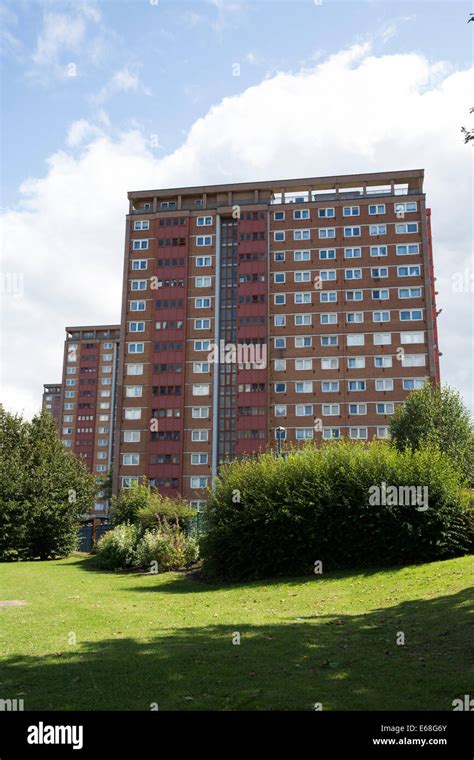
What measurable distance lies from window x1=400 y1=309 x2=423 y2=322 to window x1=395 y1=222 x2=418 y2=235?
36.3 ft

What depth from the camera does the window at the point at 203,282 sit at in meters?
Answer: 86.5

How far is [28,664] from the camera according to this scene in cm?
938

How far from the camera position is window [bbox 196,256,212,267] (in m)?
87.3

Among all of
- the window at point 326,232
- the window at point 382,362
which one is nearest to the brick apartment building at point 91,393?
the window at point 326,232

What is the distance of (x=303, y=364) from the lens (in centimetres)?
8181

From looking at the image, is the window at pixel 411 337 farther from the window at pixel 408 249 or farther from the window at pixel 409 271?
the window at pixel 408 249

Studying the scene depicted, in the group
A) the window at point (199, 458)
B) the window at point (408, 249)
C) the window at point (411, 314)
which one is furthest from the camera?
the window at point (408, 249)

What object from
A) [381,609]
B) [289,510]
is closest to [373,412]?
[289,510]

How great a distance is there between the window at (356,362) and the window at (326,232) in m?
17.7

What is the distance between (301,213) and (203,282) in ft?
55.5

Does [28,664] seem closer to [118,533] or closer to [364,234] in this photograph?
[118,533]

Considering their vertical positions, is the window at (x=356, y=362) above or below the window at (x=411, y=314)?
below

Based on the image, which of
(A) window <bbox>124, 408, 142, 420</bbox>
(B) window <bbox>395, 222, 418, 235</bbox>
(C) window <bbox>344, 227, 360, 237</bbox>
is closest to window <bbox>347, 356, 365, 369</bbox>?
(C) window <bbox>344, 227, 360, 237</bbox>
